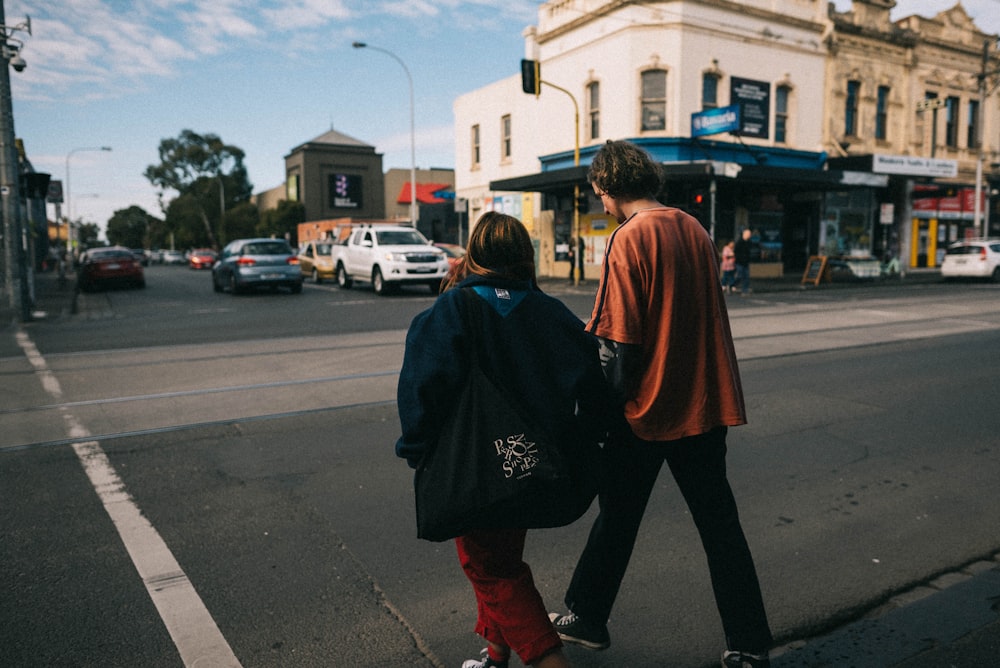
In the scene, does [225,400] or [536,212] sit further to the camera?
[536,212]

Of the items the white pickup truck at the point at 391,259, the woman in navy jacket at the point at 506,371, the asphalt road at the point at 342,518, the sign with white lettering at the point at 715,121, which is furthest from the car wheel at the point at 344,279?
the woman in navy jacket at the point at 506,371

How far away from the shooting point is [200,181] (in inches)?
3004

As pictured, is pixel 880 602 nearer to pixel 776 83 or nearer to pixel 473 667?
pixel 473 667

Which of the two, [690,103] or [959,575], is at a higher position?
[690,103]

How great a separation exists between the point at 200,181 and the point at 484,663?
81872 mm

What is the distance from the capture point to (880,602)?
3.15 metres

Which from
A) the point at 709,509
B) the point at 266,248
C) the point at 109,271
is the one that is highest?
the point at 266,248

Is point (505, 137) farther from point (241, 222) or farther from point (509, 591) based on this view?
point (241, 222)

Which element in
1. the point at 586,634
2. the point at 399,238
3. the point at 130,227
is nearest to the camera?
the point at 586,634

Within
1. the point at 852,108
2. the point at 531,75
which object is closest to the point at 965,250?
the point at 852,108

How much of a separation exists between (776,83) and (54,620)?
2725cm

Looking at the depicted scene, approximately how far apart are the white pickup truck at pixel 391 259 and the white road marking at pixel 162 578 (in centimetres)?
1418

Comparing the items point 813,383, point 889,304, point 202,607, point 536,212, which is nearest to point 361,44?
point 536,212

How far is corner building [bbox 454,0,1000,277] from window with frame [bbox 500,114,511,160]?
0.05 metres
